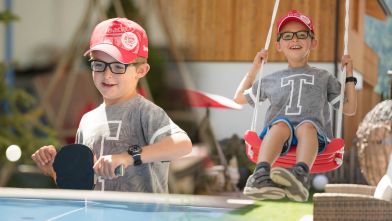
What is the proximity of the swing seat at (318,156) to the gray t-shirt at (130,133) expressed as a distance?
0.42 metres

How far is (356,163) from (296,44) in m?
1.69

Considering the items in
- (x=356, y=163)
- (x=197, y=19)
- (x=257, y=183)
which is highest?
(x=197, y=19)

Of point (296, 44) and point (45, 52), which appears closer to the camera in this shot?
point (296, 44)

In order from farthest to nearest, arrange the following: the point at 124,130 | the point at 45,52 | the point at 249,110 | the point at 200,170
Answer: the point at 45,52
the point at 200,170
the point at 249,110
the point at 124,130

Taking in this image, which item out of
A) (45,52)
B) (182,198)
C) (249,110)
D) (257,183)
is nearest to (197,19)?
(249,110)

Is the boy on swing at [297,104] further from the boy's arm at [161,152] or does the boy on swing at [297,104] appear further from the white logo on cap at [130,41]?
the white logo on cap at [130,41]

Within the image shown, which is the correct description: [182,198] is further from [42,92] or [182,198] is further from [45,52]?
[45,52]

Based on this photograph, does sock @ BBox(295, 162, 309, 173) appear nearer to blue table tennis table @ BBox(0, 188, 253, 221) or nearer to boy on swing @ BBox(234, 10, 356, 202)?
boy on swing @ BBox(234, 10, 356, 202)

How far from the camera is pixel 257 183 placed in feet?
7.04

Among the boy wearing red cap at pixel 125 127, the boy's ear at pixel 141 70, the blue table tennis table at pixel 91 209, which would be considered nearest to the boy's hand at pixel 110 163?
the boy wearing red cap at pixel 125 127

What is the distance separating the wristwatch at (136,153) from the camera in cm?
186

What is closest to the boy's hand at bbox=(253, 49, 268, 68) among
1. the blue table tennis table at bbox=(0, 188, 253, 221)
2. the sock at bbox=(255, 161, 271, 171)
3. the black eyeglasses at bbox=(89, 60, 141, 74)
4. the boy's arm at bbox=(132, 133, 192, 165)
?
the sock at bbox=(255, 161, 271, 171)

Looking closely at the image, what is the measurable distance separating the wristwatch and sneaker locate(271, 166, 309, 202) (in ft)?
1.41

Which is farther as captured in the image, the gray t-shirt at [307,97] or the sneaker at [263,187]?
the gray t-shirt at [307,97]
